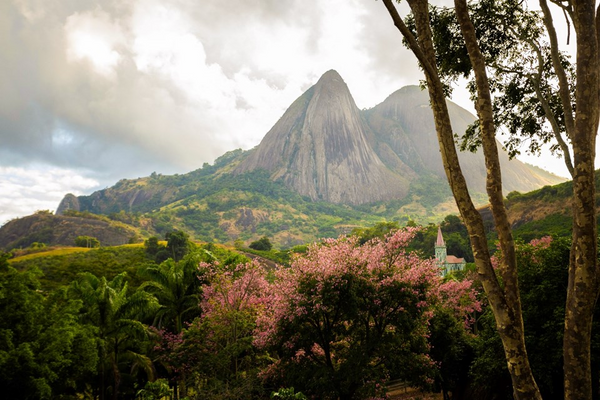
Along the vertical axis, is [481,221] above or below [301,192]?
below

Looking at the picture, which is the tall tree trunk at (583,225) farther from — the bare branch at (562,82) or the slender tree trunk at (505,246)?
the bare branch at (562,82)

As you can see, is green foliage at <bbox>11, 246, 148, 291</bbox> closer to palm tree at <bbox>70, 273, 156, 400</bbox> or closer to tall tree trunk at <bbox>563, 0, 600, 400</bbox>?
palm tree at <bbox>70, 273, 156, 400</bbox>

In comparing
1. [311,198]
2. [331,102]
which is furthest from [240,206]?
[331,102]

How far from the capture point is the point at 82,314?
1628 cm

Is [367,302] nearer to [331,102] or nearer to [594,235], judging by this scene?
[594,235]

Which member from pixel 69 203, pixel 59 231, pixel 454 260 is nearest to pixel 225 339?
pixel 454 260

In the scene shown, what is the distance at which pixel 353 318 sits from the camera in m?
10.7

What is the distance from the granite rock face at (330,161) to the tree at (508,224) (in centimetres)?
16566

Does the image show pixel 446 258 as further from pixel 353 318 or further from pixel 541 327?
pixel 353 318

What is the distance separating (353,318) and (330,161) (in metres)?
174

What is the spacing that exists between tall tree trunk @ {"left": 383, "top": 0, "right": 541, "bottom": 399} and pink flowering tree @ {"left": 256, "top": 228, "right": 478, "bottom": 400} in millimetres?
6870

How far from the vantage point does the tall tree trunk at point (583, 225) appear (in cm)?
355

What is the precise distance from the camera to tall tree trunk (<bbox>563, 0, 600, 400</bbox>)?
140 inches

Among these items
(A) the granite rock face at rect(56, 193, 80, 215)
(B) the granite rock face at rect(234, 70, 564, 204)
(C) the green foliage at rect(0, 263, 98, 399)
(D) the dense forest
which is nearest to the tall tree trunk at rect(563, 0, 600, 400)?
(D) the dense forest
